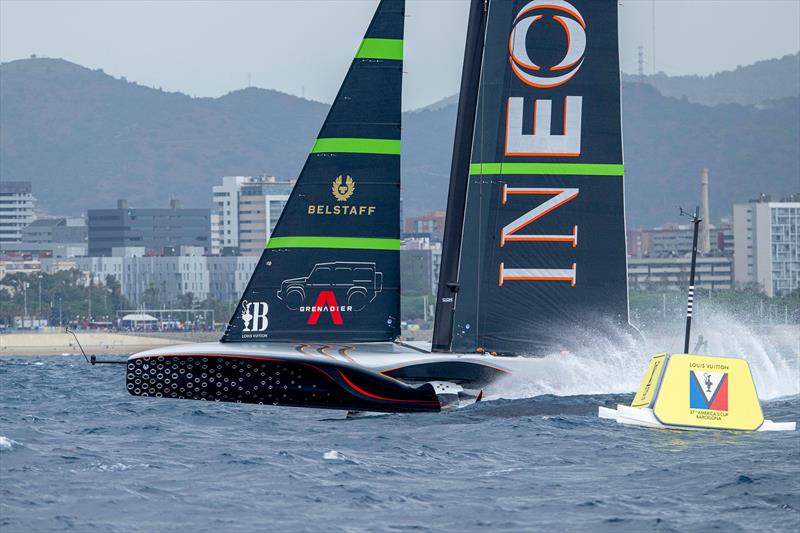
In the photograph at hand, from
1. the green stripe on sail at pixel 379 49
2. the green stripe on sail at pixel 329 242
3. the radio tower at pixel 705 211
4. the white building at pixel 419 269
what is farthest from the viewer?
the radio tower at pixel 705 211

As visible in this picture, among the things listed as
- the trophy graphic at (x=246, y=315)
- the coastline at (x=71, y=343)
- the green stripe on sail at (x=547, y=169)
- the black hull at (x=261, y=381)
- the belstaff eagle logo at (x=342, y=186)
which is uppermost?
the green stripe on sail at (x=547, y=169)

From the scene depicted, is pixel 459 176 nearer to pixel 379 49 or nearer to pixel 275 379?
pixel 379 49

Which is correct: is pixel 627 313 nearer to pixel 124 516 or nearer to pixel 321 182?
pixel 321 182

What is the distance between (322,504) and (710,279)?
572ft

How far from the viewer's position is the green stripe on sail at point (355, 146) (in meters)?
23.1

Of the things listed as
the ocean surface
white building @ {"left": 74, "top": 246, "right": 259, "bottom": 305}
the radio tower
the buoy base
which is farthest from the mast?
white building @ {"left": 74, "top": 246, "right": 259, "bottom": 305}

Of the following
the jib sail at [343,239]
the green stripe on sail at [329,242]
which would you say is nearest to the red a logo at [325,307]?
the jib sail at [343,239]

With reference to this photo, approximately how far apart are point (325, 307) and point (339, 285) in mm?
415

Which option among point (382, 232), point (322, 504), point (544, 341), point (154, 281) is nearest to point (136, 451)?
point (322, 504)

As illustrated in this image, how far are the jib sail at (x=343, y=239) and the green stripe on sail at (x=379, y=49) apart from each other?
102 millimetres

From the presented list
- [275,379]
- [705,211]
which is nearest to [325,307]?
[275,379]

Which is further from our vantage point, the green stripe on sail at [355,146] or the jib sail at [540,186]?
the jib sail at [540,186]

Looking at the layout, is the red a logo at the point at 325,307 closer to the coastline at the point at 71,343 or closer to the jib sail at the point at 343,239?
the jib sail at the point at 343,239

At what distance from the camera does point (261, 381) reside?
2150 centimetres
